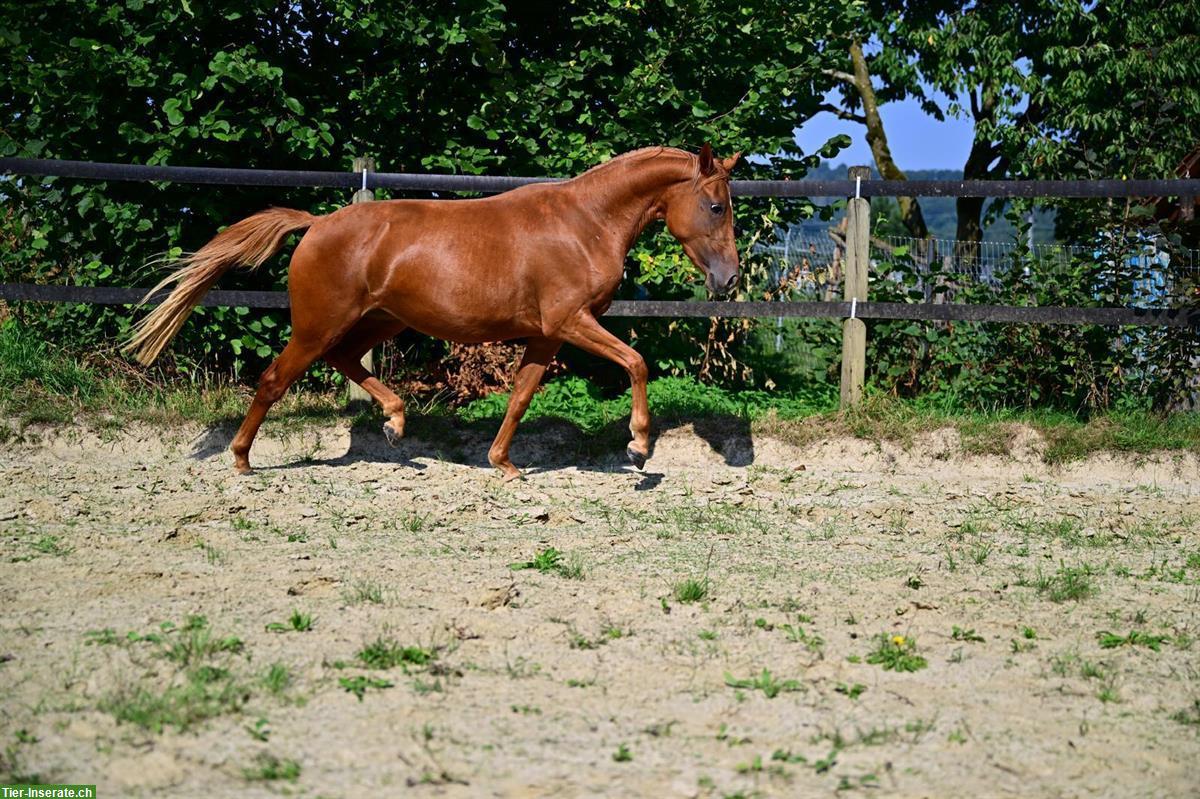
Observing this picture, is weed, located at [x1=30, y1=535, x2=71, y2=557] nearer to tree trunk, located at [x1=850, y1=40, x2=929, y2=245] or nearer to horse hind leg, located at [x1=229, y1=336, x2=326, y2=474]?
horse hind leg, located at [x1=229, y1=336, x2=326, y2=474]

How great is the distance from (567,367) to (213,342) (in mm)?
2753

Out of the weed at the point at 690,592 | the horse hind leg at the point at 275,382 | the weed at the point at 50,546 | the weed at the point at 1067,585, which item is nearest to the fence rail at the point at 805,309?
the horse hind leg at the point at 275,382

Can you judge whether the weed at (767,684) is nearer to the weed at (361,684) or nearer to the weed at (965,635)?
the weed at (965,635)

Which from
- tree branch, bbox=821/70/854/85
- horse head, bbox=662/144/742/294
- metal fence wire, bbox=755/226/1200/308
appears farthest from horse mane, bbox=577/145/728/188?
tree branch, bbox=821/70/854/85

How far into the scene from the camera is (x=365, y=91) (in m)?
8.93

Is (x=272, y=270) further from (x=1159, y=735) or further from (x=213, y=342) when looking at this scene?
(x=1159, y=735)

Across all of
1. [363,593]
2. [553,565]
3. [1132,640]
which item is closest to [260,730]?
[363,593]

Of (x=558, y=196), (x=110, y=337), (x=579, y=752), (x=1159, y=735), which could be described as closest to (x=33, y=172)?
(x=110, y=337)

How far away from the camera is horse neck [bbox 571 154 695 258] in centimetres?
744

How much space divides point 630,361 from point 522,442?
1.58 m

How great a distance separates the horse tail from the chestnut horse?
0.7 inches

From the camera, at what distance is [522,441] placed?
8562 mm

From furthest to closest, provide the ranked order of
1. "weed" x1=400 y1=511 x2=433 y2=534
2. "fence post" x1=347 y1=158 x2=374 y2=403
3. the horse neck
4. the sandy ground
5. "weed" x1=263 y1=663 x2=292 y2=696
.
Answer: "fence post" x1=347 y1=158 x2=374 y2=403 → the horse neck → "weed" x1=400 y1=511 x2=433 y2=534 → "weed" x1=263 y1=663 x2=292 y2=696 → the sandy ground

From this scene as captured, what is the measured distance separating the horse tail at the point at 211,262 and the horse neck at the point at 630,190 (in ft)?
5.94
